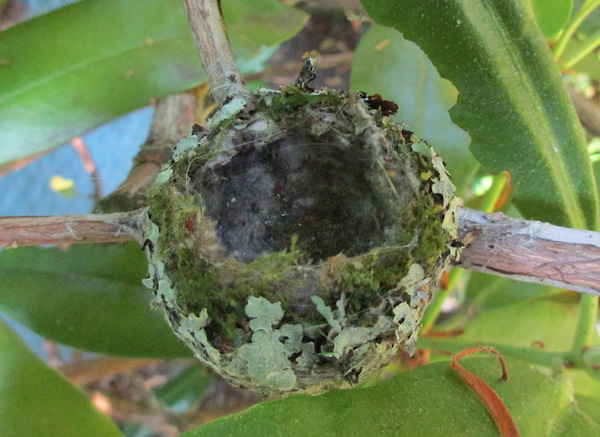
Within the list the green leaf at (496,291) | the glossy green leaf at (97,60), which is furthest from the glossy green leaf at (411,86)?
the green leaf at (496,291)

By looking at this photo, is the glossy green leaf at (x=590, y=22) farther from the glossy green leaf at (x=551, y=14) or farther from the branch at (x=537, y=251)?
the branch at (x=537, y=251)

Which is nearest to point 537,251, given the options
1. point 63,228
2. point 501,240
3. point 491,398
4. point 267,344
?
point 501,240

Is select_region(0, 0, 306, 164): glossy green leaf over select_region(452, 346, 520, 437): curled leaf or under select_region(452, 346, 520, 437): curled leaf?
over

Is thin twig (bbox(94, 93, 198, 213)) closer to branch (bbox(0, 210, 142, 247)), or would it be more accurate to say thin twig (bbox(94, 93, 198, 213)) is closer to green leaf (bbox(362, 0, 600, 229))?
branch (bbox(0, 210, 142, 247))

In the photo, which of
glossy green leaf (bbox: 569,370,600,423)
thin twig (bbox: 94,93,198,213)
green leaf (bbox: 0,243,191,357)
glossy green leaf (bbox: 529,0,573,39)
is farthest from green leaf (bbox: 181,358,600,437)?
glossy green leaf (bbox: 529,0,573,39)

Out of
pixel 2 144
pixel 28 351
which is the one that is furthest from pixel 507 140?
pixel 2 144

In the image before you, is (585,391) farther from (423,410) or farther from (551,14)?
(551,14)
